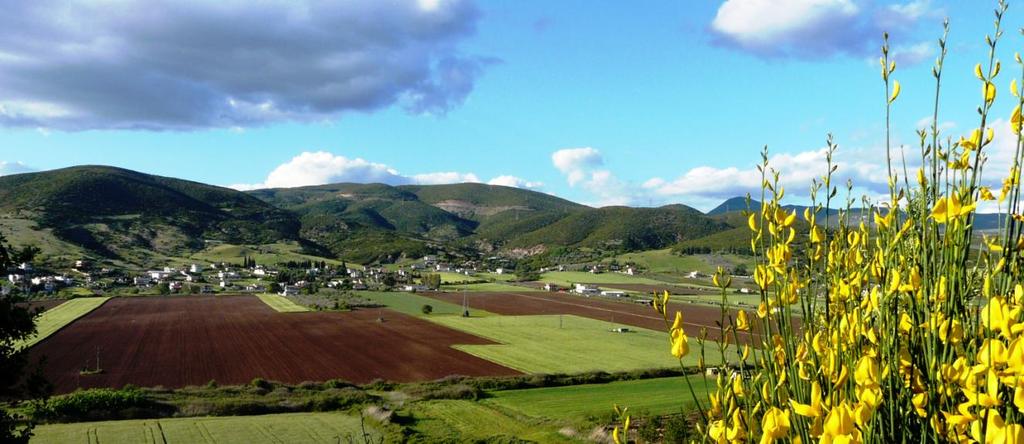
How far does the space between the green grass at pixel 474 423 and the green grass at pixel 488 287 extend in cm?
7797

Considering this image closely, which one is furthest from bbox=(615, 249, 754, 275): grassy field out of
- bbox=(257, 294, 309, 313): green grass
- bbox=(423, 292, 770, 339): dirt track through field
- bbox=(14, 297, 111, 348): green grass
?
bbox=(14, 297, 111, 348): green grass

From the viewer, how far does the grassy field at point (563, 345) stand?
4525 centimetres

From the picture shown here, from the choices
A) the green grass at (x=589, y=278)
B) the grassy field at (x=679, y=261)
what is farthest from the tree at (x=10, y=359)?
the grassy field at (x=679, y=261)

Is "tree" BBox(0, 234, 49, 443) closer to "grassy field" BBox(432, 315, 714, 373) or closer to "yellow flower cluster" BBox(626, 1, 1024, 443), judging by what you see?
"yellow flower cluster" BBox(626, 1, 1024, 443)

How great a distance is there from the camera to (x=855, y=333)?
2.73 metres

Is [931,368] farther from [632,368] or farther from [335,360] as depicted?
[335,360]

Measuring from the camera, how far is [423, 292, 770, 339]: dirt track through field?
70.6 m

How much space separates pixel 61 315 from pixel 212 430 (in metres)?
50.4

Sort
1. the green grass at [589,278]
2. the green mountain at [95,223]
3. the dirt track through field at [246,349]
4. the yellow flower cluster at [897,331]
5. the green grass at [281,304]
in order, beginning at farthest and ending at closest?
the green mountain at [95,223] → the green grass at [589,278] → the green grass at [281,304] → the dirt track through field at [246,349] → the yellow flower cluster at [897,331]

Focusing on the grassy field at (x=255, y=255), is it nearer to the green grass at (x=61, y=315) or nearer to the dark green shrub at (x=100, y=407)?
the green grass at (x=61, y=315)

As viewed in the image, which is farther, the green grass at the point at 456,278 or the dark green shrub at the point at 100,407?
the green grass at the point at 456,278

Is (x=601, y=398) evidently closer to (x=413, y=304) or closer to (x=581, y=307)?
(x=581, y=307)

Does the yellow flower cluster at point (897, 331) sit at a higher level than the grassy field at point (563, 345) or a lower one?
higher

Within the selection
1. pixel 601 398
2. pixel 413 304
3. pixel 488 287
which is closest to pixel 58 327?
pixel 413 304
